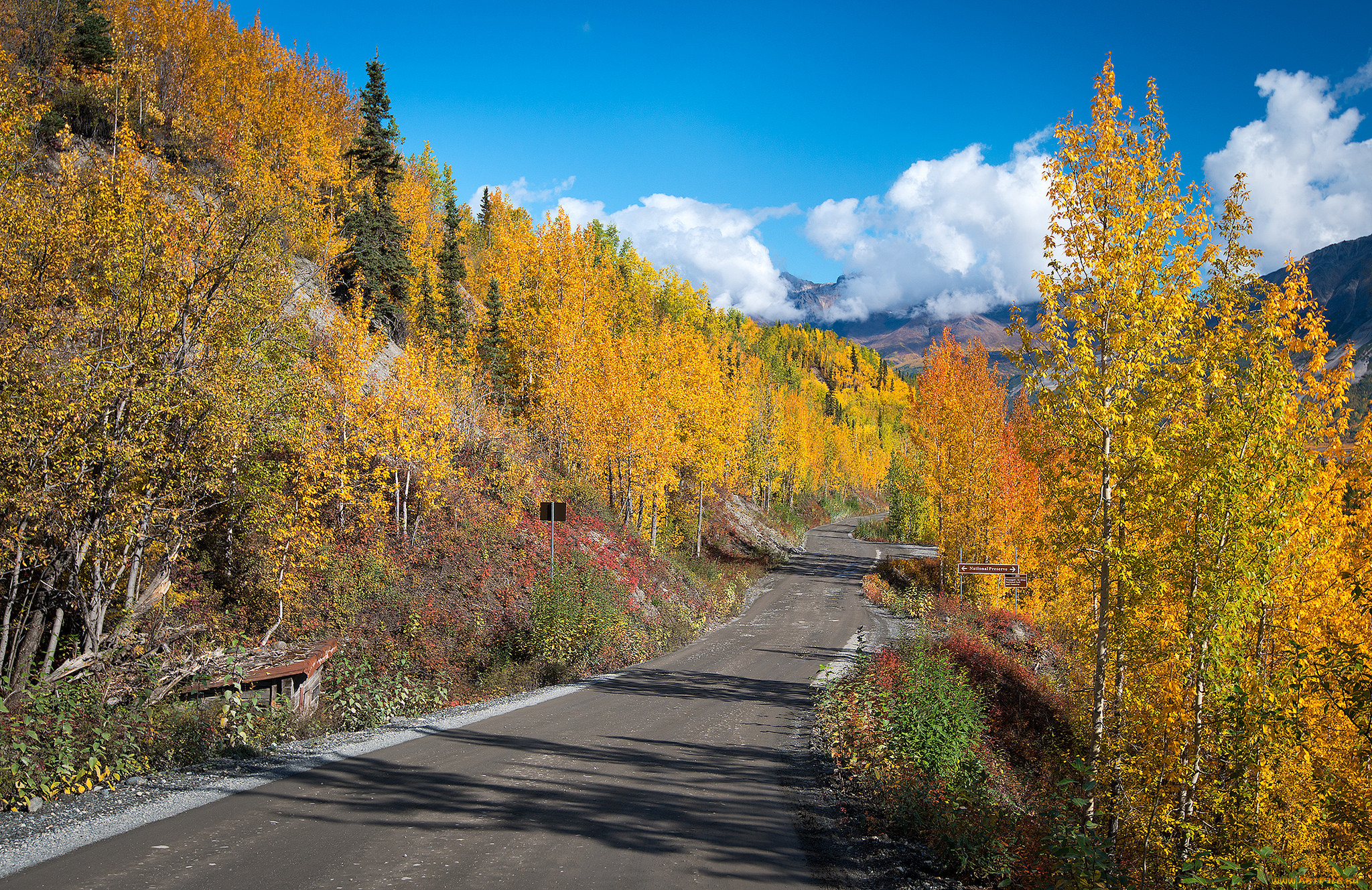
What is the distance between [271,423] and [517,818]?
27.6 ft

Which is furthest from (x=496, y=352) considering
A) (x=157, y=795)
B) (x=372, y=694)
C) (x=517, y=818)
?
(x=517, y=818)

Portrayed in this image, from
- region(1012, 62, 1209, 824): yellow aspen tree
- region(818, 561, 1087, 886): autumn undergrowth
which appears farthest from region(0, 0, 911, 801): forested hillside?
region(1012, 62, 1209, 824): yellow aspen tree

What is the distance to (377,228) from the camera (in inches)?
1196

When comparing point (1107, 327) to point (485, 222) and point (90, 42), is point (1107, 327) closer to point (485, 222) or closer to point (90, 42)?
point (90, 42)

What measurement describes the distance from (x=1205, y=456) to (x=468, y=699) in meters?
14.1

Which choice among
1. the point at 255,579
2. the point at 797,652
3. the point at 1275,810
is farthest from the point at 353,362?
the point at 1275,810

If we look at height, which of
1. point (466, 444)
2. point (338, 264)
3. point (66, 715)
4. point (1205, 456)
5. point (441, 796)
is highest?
point (338, 264)

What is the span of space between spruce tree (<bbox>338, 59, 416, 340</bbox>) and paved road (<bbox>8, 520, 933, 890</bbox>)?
71.5 feet

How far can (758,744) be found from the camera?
10.8 metres

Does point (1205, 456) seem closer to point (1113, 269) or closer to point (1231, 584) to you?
point (1231, 584)

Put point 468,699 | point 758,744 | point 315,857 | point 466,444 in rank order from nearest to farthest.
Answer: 1. point 315,857
2. point 758,744
3. point 468,699
4. point 466,444

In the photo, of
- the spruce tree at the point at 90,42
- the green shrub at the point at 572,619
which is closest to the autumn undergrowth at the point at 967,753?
the green shrub at the point at 572,619

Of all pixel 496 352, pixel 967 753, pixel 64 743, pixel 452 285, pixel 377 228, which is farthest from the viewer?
pixel 452 285

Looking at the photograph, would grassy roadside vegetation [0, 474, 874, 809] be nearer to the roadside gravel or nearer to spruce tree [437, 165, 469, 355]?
the roadside gravel
